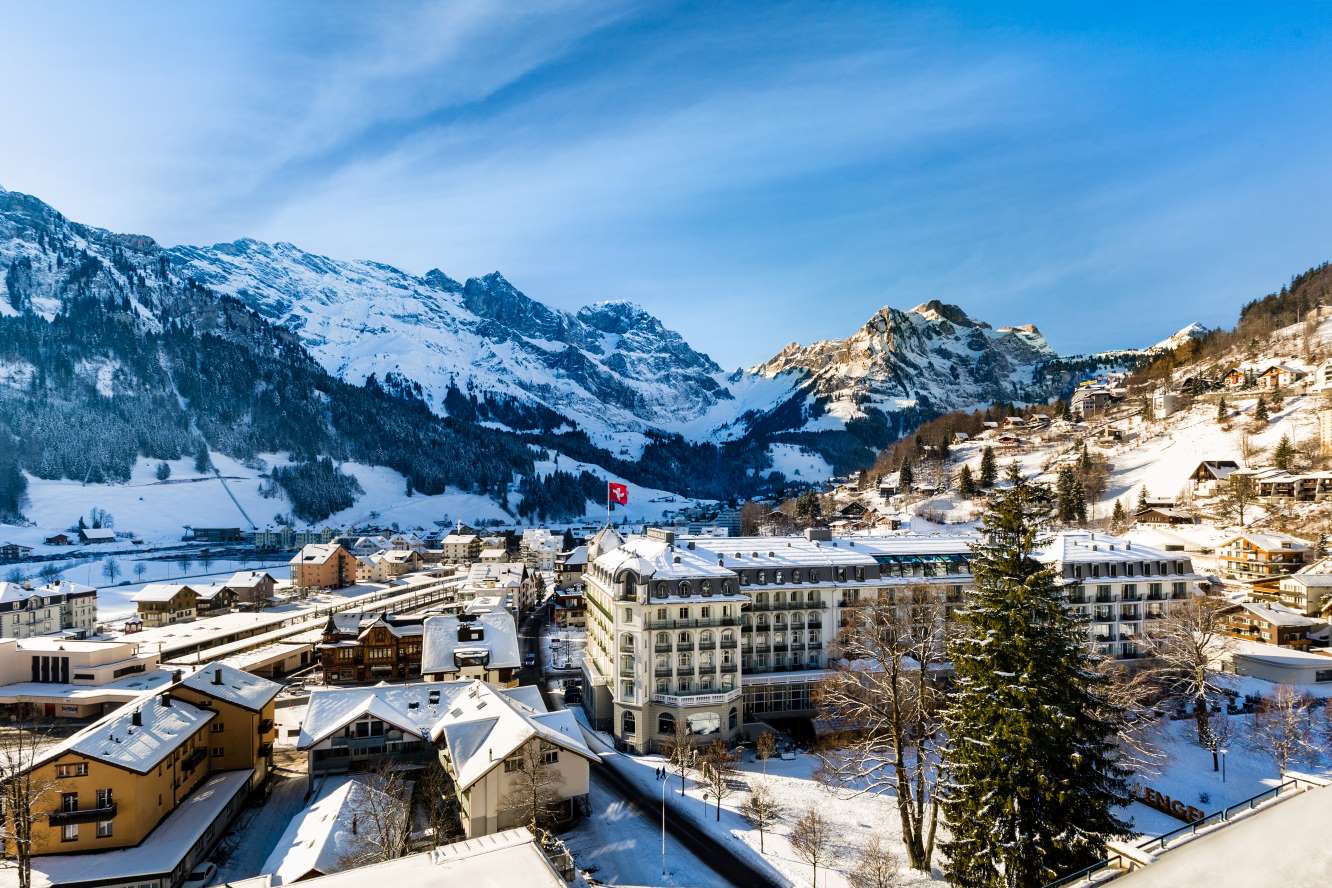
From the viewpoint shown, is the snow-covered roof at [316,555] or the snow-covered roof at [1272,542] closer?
the snow-covered roof at [1272,542]

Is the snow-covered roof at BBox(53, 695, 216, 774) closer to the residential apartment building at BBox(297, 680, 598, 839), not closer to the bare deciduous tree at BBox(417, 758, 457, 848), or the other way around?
the residential apartment building at BBox(297, 680, 598, 839)

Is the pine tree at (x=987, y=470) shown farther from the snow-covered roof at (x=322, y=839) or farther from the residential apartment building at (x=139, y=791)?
the residential apartment building at (x=139, y=791)

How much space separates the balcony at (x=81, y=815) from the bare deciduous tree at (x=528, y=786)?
16.7m

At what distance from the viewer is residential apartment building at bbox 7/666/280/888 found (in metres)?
30.9

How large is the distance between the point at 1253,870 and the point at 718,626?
116ft

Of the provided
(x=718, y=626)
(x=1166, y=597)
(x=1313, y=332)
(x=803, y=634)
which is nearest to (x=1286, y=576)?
(x=1166, y=597)

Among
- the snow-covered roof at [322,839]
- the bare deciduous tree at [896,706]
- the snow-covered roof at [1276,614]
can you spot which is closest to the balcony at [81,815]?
the snow-covered roof at [322,839]

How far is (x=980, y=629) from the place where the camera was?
79.8 ft

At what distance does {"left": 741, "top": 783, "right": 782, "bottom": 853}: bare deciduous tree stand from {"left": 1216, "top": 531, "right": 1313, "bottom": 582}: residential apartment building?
65.5 m

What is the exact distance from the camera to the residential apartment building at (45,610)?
78.9 m

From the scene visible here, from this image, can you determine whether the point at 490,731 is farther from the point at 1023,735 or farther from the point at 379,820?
the point at 1023,735

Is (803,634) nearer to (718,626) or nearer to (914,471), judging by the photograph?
(718,626)

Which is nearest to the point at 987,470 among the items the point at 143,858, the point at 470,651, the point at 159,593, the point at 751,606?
the point at 751,606

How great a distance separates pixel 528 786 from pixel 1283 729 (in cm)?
4485
